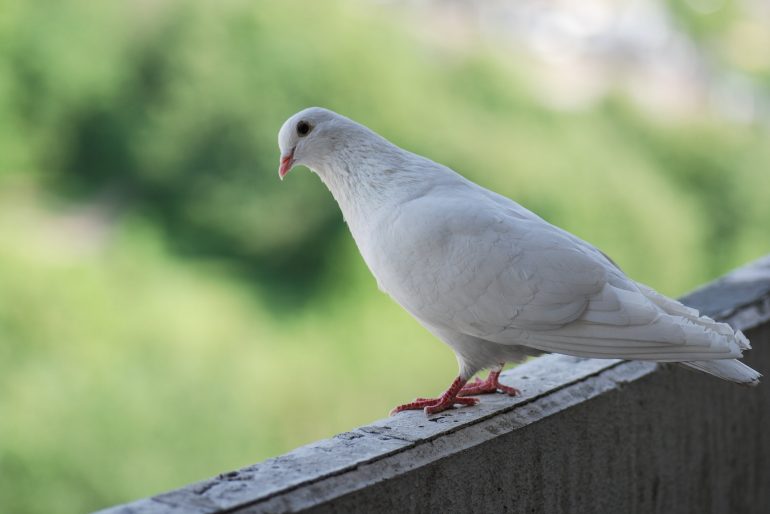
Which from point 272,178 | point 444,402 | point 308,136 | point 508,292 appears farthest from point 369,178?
point 272,178

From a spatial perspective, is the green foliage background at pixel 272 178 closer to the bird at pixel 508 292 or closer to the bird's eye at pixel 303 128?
the bird's eye at pixel 303 128

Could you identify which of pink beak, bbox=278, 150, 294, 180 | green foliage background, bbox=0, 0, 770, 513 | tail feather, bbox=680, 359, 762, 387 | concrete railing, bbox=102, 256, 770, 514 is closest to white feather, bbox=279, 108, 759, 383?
tail feather, bbox=680, 359, 762, 387

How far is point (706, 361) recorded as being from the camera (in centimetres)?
248

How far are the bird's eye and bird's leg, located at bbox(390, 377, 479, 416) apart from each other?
33.6 inches

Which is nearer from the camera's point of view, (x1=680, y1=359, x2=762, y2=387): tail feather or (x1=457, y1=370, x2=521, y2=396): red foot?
(x1=680, y1=359, x2=762, y2=387): tail feather

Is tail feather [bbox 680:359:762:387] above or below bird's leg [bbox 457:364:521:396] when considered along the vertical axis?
below

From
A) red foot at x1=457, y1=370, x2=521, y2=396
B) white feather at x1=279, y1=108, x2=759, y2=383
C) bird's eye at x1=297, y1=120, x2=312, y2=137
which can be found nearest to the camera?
white feather at x1=279, y1=108, x2=759, y2=383

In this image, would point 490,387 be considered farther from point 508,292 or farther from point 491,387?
point 508,292

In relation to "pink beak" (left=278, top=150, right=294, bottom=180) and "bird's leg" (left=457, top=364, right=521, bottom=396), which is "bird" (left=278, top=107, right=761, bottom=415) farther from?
"pink beak" (left=278, top=150, right=294, bottom=180)

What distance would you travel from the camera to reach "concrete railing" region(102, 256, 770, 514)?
1971mm

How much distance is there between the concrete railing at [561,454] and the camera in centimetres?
197

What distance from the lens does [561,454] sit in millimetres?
2527

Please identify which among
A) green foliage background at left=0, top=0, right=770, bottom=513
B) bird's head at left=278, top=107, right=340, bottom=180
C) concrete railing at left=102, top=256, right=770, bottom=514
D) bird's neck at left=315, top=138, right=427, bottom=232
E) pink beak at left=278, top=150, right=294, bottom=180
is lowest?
concrete railing at left=102, top=256, right=770, bottom=514

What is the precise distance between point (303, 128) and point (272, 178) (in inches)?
599
